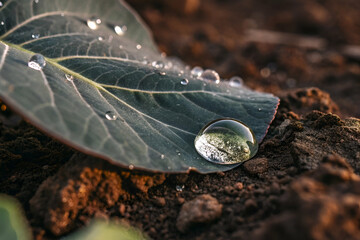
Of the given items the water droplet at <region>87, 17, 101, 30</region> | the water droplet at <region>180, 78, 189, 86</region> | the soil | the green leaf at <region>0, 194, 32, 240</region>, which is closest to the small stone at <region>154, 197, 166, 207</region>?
the soil

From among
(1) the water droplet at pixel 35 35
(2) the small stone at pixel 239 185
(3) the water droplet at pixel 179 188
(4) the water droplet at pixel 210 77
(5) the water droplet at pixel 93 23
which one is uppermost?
(4) the water droplet at pixel 210 77

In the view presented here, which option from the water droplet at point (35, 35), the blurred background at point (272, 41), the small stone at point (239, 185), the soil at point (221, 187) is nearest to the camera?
the soil at point (221, 187)

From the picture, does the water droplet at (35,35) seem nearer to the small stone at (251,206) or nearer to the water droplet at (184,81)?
the water droplet at (184,81)

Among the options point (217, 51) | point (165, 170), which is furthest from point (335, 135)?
point (217, 51)

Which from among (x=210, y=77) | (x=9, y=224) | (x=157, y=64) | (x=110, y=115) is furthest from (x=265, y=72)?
(x=9, y=224)

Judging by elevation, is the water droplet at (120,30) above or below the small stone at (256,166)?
above

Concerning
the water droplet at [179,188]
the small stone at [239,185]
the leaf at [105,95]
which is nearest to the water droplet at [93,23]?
the leaf at [105,95]
